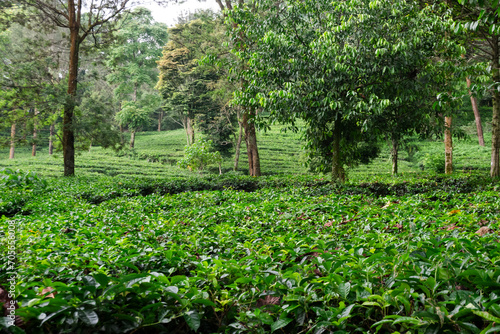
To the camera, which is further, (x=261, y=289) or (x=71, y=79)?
(x=71, y=79)

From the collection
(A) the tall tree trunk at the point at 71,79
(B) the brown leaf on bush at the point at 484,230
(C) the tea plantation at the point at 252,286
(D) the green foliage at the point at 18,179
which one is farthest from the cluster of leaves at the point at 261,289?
(A) the tall tree trunk at the point at 71,79

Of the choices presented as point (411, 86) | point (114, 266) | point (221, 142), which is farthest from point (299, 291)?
point (221, 142)

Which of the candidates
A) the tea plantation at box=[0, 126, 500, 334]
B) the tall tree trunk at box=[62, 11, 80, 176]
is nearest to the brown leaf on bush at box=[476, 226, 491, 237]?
the tea plantation at box=[0, 126, 500, 334]

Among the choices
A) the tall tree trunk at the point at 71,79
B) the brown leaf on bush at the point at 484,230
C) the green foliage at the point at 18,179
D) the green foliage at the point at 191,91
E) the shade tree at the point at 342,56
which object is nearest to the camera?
the brown leaf on bush at the point at 484,230

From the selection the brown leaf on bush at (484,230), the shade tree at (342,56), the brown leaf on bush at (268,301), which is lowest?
the brown leaf on bush at (268,301)

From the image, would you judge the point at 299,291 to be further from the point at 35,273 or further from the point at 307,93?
the point at 307,93

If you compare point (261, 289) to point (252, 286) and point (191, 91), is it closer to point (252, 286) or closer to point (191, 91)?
point (252, 286)

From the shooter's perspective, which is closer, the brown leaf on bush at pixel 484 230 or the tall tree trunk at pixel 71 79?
the brown leaf on bush at pixel 484 230

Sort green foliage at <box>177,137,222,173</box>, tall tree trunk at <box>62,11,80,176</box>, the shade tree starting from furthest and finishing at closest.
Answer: green foliage at <box>177,137,222,173</box> → tall tree trunk at <box>62,11,80,176</box> → the shade tree

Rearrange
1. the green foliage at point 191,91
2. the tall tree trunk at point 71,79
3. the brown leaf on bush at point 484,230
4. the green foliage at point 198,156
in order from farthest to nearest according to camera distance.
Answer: the green foliage at point 191,91, the green foliage at point 198,156, the tall tree trunk at point 71,79, the brown leaf on bush at point 484,230

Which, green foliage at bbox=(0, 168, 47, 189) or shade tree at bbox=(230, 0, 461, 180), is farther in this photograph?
green foliage at bbox=(0, 168, 47, 189)

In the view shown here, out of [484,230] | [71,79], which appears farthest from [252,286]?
[71,79]

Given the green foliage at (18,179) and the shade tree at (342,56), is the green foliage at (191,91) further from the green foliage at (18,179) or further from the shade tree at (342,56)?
the green foliage at (18,179)

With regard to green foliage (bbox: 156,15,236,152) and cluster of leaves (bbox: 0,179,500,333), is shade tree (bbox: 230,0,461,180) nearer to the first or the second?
cluster of leaves (bbox: 0,179,500,333)
